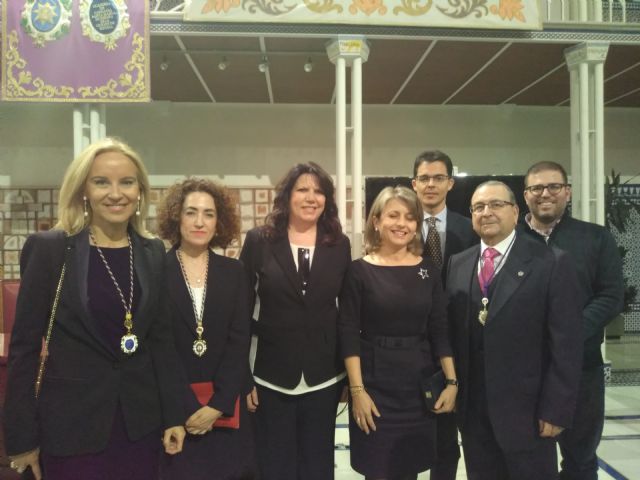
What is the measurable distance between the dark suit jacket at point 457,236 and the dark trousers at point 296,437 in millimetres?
1086

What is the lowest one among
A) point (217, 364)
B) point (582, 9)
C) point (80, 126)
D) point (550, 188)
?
point (217, 364)

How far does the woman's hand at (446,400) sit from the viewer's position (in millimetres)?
2170

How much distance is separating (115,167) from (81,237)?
262mm

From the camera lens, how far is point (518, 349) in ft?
6.93

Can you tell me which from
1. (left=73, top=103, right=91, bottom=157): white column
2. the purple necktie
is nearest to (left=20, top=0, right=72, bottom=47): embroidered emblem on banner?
(left=73, top=103, right=91, bottom=157): white column

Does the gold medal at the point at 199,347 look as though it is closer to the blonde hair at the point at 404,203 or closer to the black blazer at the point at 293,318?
the black blazer at the point at 293,318

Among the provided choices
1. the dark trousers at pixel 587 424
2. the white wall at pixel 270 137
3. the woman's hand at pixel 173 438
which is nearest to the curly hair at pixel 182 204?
the woman's hand at pixel 173 438

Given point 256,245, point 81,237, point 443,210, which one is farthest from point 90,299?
point 443,210

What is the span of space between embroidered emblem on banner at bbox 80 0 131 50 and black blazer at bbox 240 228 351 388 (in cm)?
333

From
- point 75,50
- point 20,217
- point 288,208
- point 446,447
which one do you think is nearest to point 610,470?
point 446,447

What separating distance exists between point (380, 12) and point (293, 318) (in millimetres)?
3475

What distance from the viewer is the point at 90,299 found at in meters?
→ 1.59

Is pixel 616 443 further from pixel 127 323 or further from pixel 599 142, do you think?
pixel 127 323

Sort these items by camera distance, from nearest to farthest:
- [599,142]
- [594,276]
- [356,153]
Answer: [594,276] → [356,153] → [599,142]
